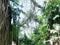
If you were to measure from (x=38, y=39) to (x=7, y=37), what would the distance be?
2.06 meters

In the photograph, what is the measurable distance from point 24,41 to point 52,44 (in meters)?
1.08

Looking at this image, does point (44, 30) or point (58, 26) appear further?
point (44, 30)

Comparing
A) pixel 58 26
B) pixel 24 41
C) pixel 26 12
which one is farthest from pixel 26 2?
pixel 58 26

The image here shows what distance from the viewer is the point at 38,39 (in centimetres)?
344

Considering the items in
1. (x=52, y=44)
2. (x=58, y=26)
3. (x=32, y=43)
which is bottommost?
(x=32, y=43)

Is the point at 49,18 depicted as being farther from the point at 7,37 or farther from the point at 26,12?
the point at 7,37

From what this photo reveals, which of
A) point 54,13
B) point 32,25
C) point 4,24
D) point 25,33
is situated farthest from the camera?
point 32,25

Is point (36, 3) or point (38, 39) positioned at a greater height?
point (36, 3)

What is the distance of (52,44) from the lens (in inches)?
102

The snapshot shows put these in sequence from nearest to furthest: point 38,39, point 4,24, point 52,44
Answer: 1. point 4,24
2. point 52,44
3. point 38,39

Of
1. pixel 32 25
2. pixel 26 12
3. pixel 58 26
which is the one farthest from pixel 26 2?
pixel 58 26

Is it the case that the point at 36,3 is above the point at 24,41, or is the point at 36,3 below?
above

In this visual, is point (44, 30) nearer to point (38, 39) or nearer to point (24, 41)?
point (38, 39)

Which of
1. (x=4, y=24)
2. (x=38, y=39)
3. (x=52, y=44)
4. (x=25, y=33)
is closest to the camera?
(x=4, y=24)
